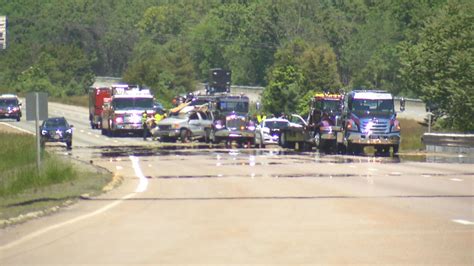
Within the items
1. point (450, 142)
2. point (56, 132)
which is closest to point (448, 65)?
point (450, 142)

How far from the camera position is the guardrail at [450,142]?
4728cm

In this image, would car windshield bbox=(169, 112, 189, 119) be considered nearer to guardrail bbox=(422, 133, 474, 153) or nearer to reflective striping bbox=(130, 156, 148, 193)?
guardrail bbox=(422, 133, 474, 153)

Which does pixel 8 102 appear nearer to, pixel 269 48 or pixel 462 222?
pixel 269 48

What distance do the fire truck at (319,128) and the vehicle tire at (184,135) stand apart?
812 centimetres

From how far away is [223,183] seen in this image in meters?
28.6

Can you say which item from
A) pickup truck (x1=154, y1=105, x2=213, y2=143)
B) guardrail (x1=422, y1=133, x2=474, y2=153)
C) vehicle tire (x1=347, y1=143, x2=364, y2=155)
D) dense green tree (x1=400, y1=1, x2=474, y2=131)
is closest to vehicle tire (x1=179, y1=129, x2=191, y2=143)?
pickup truck (x1=154, y1=105, x2=213, y2=143)

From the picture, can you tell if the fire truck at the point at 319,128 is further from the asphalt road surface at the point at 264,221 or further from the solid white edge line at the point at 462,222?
the solid white edge line at the point at 462,222

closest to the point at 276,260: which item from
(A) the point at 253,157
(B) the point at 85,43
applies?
(A) the point at 253,157

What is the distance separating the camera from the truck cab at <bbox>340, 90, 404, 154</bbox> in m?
46.4

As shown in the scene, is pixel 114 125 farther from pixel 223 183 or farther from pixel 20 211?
pixel 20 211

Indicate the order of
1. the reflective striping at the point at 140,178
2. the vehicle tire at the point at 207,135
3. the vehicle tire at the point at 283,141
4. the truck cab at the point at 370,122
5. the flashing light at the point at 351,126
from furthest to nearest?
the vehicle tire at the point at 207,135 < the vehicle tire at the point at 283,141 < the flashing light at the point at 351,126 < the truck cab at the point at 370,122 < the reflective striping at the point at 140,178

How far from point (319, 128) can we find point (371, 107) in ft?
11.8

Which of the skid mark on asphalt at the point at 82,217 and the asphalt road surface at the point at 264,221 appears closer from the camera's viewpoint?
the asphalt road surface at the point at 264,221

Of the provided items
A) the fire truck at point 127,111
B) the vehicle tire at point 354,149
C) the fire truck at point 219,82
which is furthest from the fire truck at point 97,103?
the vehicle tire at point 354,149
